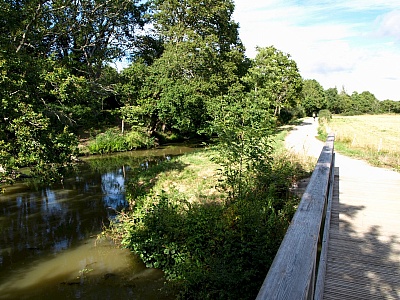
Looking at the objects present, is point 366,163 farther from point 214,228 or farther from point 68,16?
point 68,16

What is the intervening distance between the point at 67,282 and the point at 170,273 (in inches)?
89.6

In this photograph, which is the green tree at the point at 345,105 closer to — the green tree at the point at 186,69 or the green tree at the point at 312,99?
the green tree at the point at 312,99

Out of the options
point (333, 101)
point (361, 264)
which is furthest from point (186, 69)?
point (333, 101)

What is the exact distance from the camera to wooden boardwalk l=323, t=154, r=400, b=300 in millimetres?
2811

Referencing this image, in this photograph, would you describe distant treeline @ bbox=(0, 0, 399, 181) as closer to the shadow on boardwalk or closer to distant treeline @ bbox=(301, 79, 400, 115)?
the shadow on boardwalk

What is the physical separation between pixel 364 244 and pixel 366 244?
0.03 metres

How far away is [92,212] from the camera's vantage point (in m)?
10.8

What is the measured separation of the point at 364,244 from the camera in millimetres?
3734

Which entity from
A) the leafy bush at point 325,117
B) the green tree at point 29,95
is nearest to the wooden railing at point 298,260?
the green tree at point 29,95

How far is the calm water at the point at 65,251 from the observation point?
6.20 metres

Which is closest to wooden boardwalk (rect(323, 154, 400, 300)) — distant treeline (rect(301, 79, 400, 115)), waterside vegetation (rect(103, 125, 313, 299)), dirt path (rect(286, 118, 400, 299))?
dirt path (rect(286, 118, 400, 299))

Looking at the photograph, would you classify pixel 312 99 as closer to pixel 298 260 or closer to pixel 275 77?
pixel 275 77

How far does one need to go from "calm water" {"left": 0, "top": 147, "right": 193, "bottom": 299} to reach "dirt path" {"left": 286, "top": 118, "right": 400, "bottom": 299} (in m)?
3.69

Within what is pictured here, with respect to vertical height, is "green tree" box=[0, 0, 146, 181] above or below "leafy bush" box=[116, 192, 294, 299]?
above
